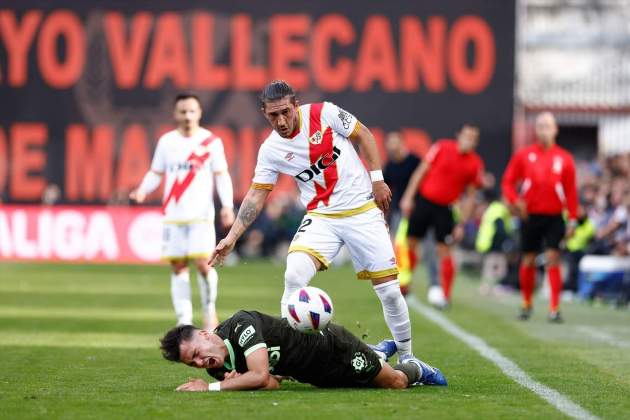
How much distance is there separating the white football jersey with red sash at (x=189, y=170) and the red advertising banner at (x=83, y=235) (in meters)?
16.5

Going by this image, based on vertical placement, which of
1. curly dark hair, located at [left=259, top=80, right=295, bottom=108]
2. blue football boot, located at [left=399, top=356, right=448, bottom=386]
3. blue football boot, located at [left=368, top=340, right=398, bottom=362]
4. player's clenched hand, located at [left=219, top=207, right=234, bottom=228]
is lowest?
blue football boot, located at [left=399, top=356, right=448, bottom=386]

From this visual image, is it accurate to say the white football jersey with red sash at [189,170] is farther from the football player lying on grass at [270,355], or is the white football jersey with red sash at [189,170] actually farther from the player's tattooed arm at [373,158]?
the football player lying on grass at [270,355]

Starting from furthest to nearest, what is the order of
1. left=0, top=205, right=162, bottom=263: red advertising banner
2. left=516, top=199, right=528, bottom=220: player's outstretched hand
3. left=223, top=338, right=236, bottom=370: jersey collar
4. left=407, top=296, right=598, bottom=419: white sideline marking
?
left=0, top=205, right=162, bottom=263: red advertising banner
left=516, top=199, right=528, bottom=220: player's outstretched hand
left=223, top=338, right=236, bottom=370: jersey collar
left=407, top=296, right=598, bottom=419: white sideline marking

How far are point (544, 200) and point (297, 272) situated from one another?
6705mm

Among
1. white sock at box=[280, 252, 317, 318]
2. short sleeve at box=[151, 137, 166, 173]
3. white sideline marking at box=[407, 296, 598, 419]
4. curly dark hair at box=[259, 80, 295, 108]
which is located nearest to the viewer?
white sideline marking at box=[407, 296, 598, 419]

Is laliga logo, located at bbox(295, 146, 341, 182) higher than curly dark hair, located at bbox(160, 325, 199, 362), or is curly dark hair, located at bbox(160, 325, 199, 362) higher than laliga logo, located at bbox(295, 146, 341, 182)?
laliga logo, located at bbox(295, 146, 341, 182)

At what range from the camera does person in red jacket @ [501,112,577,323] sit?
15.3 metres

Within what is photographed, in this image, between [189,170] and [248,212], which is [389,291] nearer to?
[248,212]

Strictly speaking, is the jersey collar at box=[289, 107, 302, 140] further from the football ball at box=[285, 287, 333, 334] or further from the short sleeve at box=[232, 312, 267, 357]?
the short sleeve at box=[232, 312, 267, 357]

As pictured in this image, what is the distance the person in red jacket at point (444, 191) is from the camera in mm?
17359

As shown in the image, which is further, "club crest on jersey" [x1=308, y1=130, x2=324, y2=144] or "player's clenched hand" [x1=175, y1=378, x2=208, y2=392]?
"club crest on jersey" [x1=308, y1=130, x2=324, y2=144]

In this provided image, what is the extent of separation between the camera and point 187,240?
13.3 metres

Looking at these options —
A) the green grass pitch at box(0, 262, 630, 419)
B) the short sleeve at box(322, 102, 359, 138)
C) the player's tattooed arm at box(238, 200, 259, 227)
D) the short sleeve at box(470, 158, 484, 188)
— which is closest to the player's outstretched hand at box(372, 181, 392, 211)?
the short sleeve at box(322, 102, 359, 138)

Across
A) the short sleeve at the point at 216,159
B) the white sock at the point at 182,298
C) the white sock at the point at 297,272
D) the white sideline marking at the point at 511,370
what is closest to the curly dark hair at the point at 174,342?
the white sock at the point at 297,272
